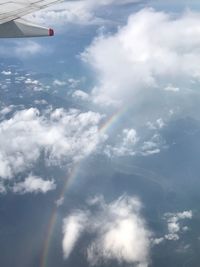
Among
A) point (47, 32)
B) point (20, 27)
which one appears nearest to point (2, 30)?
point (20, 27)

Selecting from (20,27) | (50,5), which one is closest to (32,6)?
(50,5)

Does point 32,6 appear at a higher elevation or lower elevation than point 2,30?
higher

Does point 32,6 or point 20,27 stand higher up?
point 32,6

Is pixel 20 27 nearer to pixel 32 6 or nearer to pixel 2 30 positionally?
pixel 2 30

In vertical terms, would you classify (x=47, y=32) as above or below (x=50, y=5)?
below

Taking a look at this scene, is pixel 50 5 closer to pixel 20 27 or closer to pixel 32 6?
pixel 32 6

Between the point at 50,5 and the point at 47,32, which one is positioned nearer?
the point at 47,32

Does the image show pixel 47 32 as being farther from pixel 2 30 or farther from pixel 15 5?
pixel 15 5

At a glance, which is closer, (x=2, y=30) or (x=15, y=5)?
(x=2, y=30)
